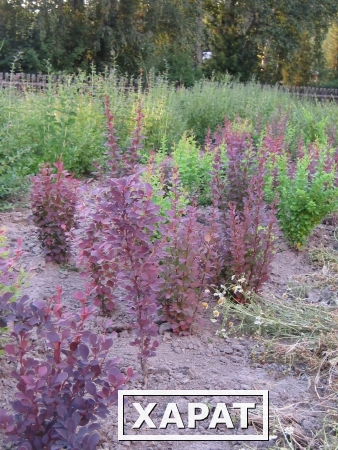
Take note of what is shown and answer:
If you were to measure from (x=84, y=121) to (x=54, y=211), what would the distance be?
3.15 m

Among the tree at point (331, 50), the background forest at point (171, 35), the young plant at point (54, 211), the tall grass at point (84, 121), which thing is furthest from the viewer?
the tree at point (331, 50)

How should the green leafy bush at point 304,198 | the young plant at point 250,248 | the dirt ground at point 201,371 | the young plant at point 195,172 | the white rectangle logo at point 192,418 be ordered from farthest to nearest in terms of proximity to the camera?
the young plant at point 195,172, the green leafy bush at point 304,198, the young plant at point 250,248, the dirt ground at point 201,371, the white rectangle logo at point 192,418

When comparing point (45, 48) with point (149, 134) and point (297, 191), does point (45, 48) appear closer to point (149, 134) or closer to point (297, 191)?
point (149, 134)

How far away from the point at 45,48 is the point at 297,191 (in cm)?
1734

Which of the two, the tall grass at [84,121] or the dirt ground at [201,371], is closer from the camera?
the dirt ground at [201,371]

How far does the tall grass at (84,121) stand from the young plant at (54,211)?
123 centimetres

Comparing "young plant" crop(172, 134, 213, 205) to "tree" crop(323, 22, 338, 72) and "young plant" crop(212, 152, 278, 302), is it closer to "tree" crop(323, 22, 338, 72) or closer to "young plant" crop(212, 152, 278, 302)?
"young plant" crop(212, 152, 278, 302)

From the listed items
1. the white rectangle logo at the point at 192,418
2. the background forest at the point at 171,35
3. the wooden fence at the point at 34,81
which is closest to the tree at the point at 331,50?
the background forest at the point at 171,35

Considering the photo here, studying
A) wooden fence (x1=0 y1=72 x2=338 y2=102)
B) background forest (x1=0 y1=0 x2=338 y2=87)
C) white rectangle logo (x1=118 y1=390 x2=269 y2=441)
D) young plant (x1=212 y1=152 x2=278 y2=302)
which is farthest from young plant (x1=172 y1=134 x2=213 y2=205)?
background forest (x1=0 y1=0 x2=338 y2=87)

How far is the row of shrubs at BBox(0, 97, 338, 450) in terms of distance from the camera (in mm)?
1882

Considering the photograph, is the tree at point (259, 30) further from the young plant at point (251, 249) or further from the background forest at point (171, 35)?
the young plant at point (251, 249)

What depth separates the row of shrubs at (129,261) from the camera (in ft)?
6.17

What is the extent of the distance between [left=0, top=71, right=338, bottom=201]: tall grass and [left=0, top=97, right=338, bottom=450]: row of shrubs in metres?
1.27

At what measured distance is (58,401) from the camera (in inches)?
74.2
